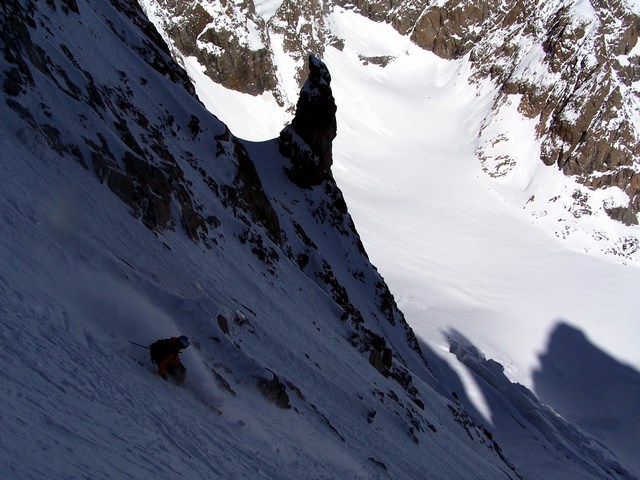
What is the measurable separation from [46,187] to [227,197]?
32.1 feet

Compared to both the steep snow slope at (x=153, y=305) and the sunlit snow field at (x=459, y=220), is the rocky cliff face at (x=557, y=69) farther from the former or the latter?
the steep snow slope at (x=153, y=305)

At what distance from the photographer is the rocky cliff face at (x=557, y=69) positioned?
6575 cm

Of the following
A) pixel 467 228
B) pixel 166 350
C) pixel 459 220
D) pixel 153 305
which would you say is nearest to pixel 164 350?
pixel 166 350

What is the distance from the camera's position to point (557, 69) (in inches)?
3344

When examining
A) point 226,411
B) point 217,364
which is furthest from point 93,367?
point 217,364

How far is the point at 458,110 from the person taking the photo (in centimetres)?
9381

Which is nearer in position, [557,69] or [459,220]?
[459,220]

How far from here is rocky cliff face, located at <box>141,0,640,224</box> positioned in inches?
2589

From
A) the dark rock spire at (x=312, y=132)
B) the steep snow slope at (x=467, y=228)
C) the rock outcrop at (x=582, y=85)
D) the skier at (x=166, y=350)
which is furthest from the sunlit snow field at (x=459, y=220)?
the skier at (x=166, y=350)

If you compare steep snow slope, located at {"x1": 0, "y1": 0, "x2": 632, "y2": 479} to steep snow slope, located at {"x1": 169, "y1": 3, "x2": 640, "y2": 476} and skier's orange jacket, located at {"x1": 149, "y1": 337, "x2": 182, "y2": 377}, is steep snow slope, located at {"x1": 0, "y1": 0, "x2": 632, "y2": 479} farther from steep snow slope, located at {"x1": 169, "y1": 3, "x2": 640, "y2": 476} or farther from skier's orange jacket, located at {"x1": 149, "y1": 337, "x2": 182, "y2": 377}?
steep snow slope, located at {"x1": 169, "y1": 3, "x2": 640, "y2": 476}

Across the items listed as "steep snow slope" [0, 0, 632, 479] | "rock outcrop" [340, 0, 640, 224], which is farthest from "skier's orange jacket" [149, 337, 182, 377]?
"rock outcrop" [340, 0, 640, 224]

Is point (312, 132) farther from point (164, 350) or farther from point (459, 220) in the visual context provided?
point (459, 220)

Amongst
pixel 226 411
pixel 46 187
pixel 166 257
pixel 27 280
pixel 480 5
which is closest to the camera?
pixel 27 280

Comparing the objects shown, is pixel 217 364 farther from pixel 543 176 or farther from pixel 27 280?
pixel 543 176
